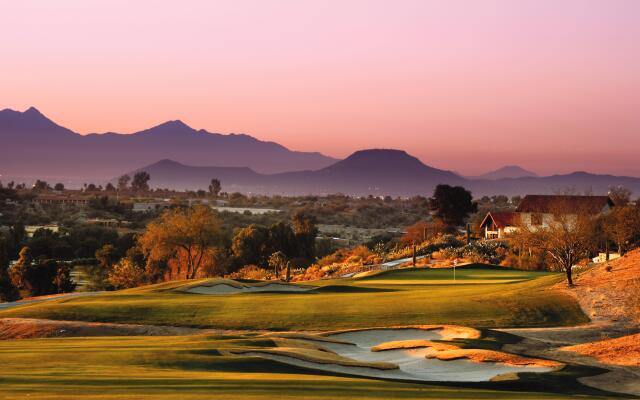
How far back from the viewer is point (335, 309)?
36.8m

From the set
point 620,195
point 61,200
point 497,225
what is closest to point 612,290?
point 497,225


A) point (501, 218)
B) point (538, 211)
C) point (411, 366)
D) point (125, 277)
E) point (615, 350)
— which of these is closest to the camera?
point (411, 366)

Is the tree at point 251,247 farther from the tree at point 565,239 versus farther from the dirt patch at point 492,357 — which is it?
the dirt patch at point 492,357

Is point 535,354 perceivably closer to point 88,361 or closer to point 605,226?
point 88,361

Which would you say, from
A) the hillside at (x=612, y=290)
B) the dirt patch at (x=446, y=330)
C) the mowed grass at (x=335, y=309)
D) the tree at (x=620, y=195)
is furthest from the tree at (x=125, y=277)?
the tree at (x=620, y=195)

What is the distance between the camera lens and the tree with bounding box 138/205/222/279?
72938mm

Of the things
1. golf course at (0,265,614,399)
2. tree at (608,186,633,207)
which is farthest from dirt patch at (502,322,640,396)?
tree at (608,186,633,207)

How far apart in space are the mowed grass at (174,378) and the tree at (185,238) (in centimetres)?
4846

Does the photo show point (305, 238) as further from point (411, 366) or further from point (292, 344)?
point (411, 366)

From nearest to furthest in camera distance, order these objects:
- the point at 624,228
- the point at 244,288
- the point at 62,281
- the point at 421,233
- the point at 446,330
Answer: the point at 446,330 < the point at 244,288 < the point at 624,228 < the point at 62,281 < the point at 421,233

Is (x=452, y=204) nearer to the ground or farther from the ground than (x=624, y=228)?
farther from the ground

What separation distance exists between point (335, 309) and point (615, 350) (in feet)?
48.6

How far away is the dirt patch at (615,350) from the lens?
24000 mm

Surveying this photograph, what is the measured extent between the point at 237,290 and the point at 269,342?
2304 cm
